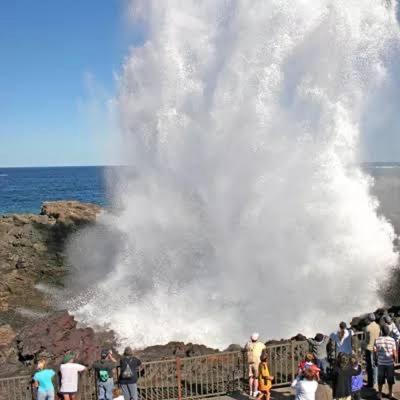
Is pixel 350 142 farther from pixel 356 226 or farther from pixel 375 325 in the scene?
pixel 375 325

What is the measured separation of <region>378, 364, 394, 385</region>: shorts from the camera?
8.23 m

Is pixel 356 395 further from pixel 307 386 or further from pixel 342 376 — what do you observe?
pixel 307 386

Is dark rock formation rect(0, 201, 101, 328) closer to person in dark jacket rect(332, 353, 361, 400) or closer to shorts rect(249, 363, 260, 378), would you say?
shorts rect(249, 363, 260, 378)

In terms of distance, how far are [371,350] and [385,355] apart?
642 mm

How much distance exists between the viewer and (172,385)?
32.9 feet

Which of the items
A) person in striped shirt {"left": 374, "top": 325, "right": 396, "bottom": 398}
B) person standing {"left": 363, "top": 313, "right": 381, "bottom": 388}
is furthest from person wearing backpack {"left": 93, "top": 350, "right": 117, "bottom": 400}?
person standing {"left": 363, "top": 313, "right": 381, "bottom": 388}

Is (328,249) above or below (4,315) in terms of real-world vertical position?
above

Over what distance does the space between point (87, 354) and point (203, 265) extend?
8.63m

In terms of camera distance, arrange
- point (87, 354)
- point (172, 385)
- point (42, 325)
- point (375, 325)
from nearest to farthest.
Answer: point (375, 325) < point (172, 385) < point (87, 354) < point (42, 325)

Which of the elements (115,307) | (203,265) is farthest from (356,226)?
(115,307)

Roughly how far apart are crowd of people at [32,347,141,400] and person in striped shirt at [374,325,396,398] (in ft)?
13.3

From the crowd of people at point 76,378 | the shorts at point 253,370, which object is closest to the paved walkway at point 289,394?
the shorts at point 253,370

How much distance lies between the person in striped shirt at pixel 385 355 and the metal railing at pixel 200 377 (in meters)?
1.44

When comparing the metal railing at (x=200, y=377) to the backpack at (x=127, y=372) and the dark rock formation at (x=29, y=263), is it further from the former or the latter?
the dark rock formation at (x=29, y=263)
